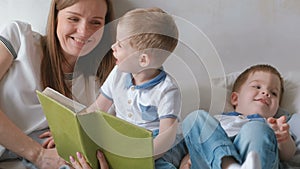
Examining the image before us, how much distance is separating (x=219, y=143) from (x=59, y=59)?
60 centimetres

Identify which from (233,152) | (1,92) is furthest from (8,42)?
(233,152)

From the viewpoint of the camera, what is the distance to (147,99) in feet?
4.18

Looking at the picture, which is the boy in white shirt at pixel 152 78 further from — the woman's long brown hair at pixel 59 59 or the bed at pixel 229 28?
the bed at pixel 229 28

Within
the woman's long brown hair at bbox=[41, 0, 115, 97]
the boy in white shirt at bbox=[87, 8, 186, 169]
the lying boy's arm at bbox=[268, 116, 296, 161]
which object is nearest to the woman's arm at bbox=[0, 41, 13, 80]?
the woman's long brown hair at bbox=[41, 0, 115, 97]

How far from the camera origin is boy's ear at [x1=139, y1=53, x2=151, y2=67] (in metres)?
1.23

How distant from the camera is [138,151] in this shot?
1094mm

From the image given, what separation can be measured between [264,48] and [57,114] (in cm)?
88

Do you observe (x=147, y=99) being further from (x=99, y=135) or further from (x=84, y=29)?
(x=84, y=29)

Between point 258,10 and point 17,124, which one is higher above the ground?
point 258,10

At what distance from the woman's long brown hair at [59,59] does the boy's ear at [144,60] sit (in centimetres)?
27

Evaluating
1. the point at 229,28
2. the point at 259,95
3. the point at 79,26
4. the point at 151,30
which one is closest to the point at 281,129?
the point at 259,95

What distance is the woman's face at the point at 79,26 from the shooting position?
1484 millimetres

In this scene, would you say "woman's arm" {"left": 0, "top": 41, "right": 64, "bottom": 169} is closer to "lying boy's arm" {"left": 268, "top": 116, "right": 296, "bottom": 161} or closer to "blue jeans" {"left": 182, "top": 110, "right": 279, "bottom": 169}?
"blue jeans" {"left": 182, "top": 110, "right": 279, "bottom": 169}

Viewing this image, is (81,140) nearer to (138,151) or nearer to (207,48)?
(138,151)
